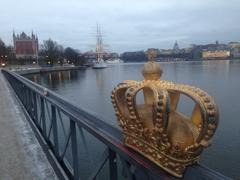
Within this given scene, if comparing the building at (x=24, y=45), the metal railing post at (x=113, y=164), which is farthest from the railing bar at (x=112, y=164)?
the building at (x=24, y=45)

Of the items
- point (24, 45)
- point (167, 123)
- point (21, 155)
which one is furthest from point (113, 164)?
point (24, 45)

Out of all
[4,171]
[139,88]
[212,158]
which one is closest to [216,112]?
[139,88]

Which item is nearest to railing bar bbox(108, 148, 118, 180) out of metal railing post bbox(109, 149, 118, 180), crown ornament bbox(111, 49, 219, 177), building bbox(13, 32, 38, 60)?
metal railing post bbox(109, 149, 118, 180)

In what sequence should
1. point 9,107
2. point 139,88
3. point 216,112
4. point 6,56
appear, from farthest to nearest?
1. point 6,56
2. point 9,107
3. point 139,88
4. point 216,112

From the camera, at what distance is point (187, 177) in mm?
1664

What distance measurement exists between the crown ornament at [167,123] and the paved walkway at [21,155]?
2.47 m

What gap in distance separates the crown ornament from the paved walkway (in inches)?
97.3

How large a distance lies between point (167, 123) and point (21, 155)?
12.8 feet

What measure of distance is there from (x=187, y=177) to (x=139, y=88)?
62cm

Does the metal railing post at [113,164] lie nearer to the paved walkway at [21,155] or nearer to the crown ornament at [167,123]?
the crown ornament at [167,123]

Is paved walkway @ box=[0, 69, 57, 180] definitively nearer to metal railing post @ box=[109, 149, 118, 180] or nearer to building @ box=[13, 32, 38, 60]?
metal railing post @ box=[109, 149, 118, 180]

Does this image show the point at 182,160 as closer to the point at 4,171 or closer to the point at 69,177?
the point at 69,177

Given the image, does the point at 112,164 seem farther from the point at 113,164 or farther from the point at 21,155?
the point at 21,155

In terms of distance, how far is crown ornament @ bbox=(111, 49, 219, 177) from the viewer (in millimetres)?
1596
